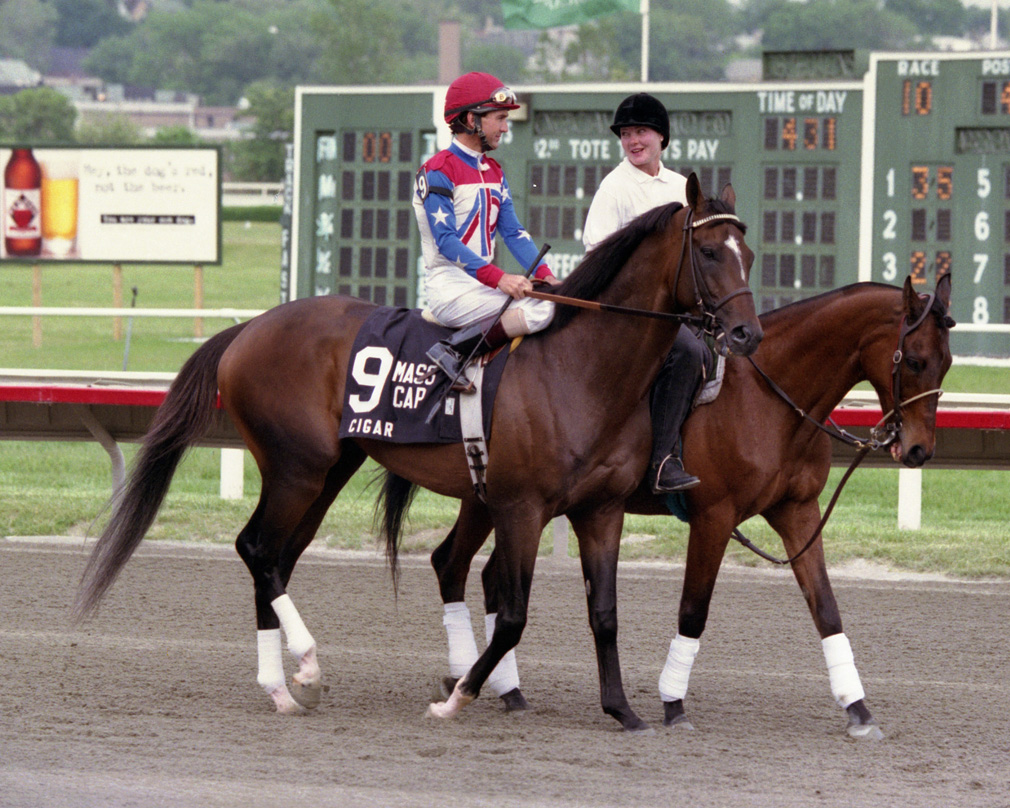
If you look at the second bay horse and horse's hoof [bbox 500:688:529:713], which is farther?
horse's hoof [bbox 500:688:529:713]

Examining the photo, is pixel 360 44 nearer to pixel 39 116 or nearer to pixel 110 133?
pixel 110 133

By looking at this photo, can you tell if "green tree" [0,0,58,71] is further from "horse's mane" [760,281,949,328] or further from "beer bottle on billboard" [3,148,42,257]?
"horse's mane" [760,281,949,328]

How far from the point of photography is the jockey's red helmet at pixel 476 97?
4.57m

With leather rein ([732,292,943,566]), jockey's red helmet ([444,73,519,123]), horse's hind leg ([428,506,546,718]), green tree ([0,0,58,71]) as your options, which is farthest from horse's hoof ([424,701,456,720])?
green tree ([0,0,58,71])

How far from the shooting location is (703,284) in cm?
423

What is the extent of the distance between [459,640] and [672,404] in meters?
1.11

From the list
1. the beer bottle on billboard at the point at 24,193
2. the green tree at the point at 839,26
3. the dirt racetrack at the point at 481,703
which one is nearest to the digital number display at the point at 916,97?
the dirt racetrack at the point at 481,703

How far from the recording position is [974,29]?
130m

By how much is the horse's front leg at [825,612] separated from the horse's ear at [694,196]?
1025 millimetres

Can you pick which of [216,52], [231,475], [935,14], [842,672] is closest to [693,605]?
[842,672]

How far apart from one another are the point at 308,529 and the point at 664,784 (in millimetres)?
1688

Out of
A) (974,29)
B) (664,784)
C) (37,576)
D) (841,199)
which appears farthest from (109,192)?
(974,29)

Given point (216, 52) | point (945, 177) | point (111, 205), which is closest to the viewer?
point (945, 177)

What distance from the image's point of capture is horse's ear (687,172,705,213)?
4.22m
